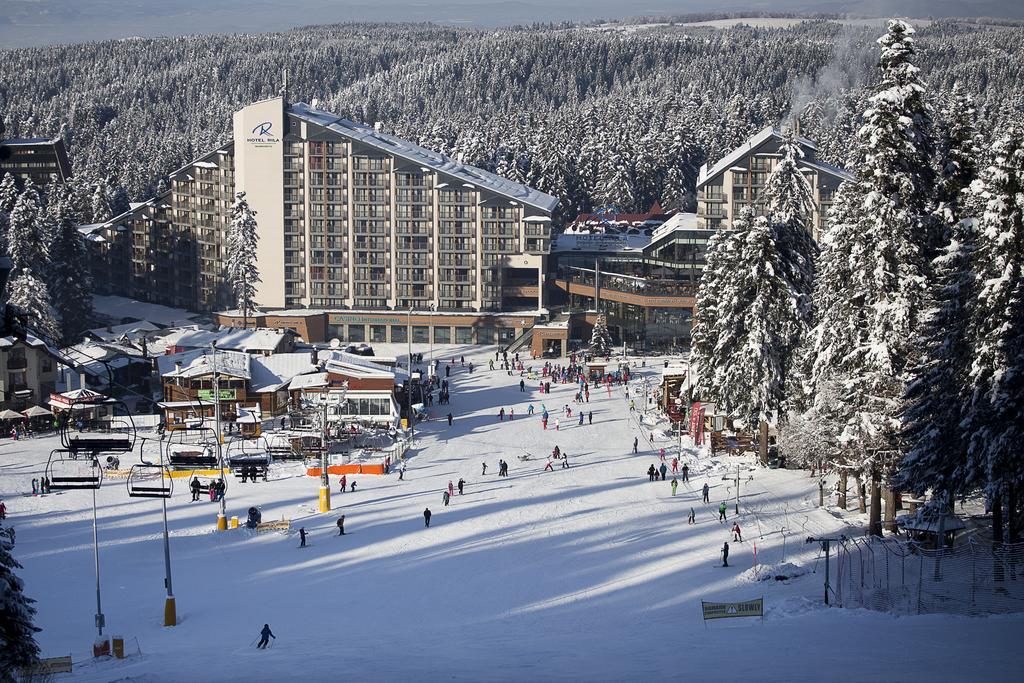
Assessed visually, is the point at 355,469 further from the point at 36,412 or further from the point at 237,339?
the point at 237,339

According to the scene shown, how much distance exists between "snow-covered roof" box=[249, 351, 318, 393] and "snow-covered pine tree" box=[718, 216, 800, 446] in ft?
77.0

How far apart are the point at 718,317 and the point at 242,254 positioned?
140 ft

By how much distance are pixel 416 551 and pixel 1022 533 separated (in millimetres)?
18459

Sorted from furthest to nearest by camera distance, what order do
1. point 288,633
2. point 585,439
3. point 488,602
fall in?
1. point 585,439
2. point 488,602
3. point 288,633

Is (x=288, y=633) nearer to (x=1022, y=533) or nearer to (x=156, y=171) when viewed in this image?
(x=1022, y=533)

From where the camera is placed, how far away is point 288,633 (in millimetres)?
35219

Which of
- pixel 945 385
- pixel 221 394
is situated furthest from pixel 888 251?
pixel 221 394

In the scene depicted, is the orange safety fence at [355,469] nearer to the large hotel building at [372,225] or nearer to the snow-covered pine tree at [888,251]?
the snow-covered pine tree at [888,251]

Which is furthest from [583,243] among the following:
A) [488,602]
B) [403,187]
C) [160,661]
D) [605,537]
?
[160,661]

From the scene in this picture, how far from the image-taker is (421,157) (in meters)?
96.5

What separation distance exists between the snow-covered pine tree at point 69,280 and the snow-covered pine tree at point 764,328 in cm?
5142

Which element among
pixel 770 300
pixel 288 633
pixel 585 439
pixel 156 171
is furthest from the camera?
pixel 156 171

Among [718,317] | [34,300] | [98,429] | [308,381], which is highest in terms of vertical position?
[718,317]

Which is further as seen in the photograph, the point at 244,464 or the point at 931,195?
the point at 244,464
